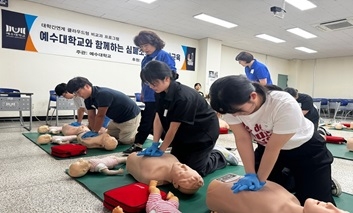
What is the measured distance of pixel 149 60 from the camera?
2486 millimetres

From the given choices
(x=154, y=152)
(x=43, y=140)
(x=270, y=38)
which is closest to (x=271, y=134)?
(x=154, y=152)

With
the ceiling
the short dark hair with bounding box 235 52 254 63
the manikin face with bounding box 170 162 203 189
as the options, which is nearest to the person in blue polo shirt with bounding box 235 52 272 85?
the short dark hair with bounding box 235 52 254 63

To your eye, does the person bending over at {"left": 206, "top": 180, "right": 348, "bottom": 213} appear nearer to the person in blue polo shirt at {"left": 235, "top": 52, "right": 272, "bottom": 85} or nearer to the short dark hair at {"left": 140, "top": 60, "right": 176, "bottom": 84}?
the short dark hair at {"left": 140, "top": 60, "right": 176, "bottom": 84}

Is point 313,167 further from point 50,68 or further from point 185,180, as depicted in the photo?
point 50,68

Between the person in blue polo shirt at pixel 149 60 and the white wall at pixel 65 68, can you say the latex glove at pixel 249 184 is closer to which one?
the person in blue polo shirt at pixel 149 60

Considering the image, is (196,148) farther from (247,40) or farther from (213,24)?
(247,40)

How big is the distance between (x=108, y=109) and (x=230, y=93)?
2.00 meters

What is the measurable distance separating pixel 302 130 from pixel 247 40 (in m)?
7.18

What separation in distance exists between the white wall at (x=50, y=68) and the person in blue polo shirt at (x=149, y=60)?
142 inches

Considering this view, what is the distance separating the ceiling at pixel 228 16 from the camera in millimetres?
4887

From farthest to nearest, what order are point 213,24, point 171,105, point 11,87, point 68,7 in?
point 213,24
point 68,7
point 11,87
point 171,105

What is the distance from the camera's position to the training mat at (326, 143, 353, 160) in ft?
8.96

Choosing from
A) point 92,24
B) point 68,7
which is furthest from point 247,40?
point 68,7

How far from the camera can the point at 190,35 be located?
24.1 ft
